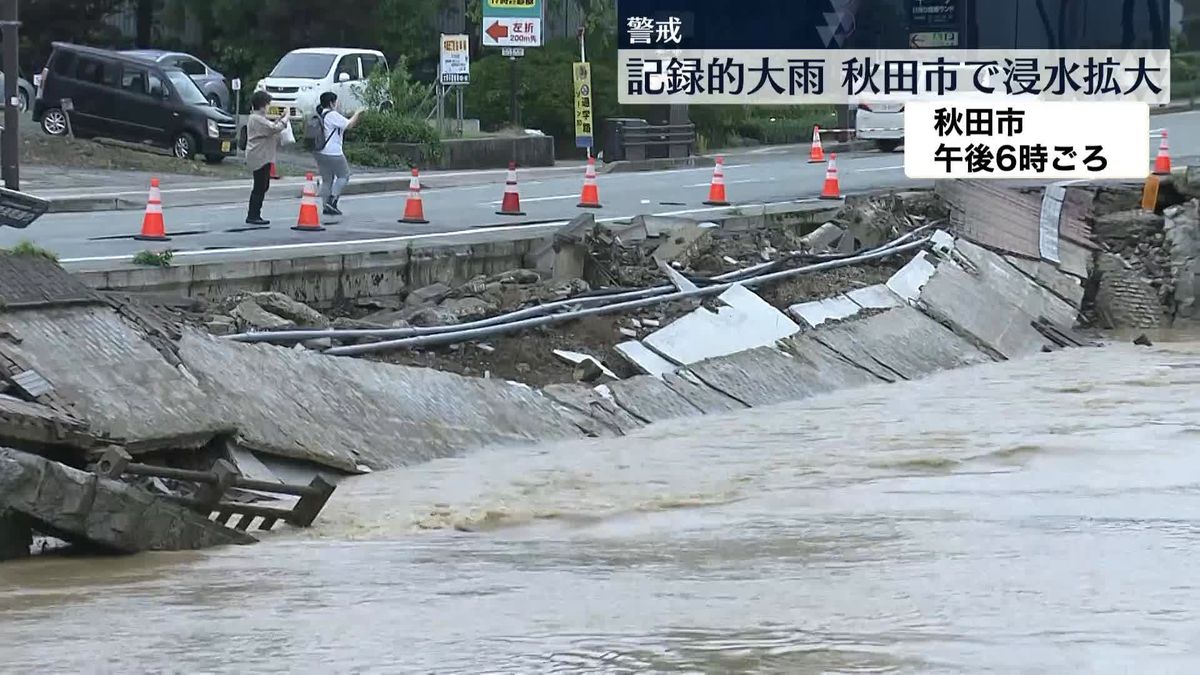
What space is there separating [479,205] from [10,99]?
6004 mm

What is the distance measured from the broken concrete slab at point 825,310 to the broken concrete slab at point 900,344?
119 millimetres

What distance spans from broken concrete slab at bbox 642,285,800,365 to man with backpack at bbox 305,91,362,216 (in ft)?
19.1

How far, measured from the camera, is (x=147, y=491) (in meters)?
10.3

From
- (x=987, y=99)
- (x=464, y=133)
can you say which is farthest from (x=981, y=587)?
(x=464, y=133)

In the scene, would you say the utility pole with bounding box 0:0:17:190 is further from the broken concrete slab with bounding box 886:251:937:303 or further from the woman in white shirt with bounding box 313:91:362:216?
the broken concrete slab with bounding box 886:251:937:303

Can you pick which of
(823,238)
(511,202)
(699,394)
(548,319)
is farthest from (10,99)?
(699,394)

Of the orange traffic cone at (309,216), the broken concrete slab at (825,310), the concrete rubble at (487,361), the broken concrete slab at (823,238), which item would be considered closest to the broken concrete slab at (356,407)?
the concrete rubble at (487,361)

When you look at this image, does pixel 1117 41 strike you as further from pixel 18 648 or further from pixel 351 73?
pixel 18 648

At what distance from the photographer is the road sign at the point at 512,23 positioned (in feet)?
123

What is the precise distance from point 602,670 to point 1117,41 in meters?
35.6

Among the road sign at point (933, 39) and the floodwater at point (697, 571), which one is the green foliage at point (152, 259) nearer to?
the floodwater at point (697, 571)

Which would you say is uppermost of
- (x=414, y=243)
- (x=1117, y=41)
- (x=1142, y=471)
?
(x=1117, y=41)

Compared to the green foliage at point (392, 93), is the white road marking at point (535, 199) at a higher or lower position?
lower
